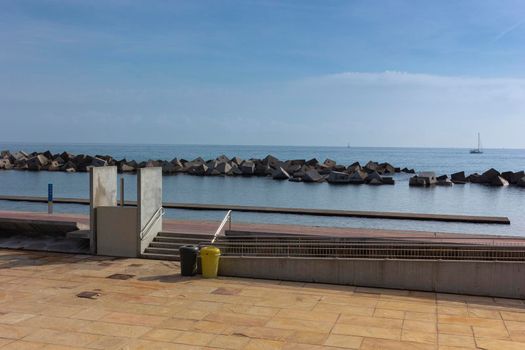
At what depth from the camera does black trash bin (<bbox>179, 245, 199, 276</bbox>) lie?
13.2m

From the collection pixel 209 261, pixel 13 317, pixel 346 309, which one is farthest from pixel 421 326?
pixel 13 317

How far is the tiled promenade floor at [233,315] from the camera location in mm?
8475

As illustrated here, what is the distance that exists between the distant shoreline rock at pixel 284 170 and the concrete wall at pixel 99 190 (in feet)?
154

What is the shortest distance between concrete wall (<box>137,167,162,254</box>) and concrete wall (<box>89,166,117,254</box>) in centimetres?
142

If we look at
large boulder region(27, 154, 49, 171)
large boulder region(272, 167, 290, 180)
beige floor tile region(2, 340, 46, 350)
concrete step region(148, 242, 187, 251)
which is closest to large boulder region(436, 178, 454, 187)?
large boulder region(272, 167, 290, 180)

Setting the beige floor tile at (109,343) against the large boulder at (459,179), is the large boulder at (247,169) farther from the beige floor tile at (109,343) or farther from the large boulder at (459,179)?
the beige floor tile at (109,343)

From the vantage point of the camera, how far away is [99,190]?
1620cm

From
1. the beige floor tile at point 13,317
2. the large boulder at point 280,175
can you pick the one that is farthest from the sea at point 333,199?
the beige floor tile at point 13,317

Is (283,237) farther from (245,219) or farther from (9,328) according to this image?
(245,219)

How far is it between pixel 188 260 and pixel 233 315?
142 inches

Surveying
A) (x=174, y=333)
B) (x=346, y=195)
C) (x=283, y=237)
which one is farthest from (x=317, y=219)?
(x=346, y=195)

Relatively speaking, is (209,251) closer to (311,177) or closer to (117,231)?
(117,231)

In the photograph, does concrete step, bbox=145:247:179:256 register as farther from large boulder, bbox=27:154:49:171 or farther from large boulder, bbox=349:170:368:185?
large boulder, bbox=27:154:49:171

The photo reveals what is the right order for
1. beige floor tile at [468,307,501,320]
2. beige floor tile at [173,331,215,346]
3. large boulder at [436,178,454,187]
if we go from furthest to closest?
1. large boulder at [436,178,454,187]
2. beige floor tile at [468,307,501,320]
3. beige floor tile at [173,331,215,346]
